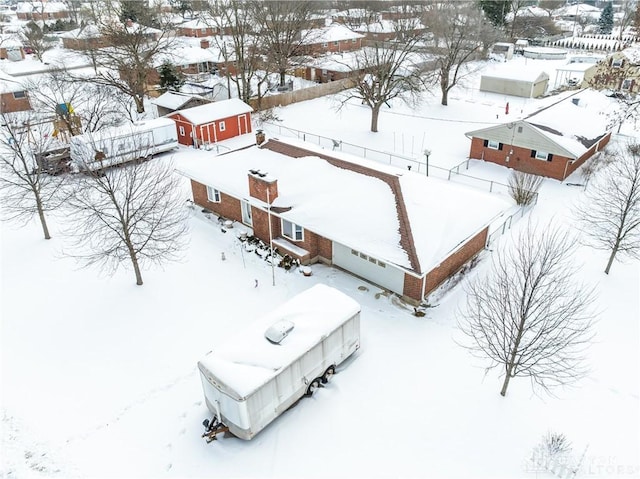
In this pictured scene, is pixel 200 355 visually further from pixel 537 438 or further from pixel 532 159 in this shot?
pixel 532 159

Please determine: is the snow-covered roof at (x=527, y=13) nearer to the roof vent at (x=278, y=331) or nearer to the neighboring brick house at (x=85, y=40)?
the neighboring brick house at (x=85, y=40)

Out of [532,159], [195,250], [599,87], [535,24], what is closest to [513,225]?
[532,159]

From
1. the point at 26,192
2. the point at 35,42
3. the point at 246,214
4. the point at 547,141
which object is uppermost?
the point at 35,42

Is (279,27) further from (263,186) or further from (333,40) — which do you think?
(263,186)

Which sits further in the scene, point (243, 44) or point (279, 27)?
point (279, 27)

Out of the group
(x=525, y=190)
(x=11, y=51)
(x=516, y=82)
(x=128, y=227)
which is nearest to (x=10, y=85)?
(x=11, y=51)

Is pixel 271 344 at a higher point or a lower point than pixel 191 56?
lower
